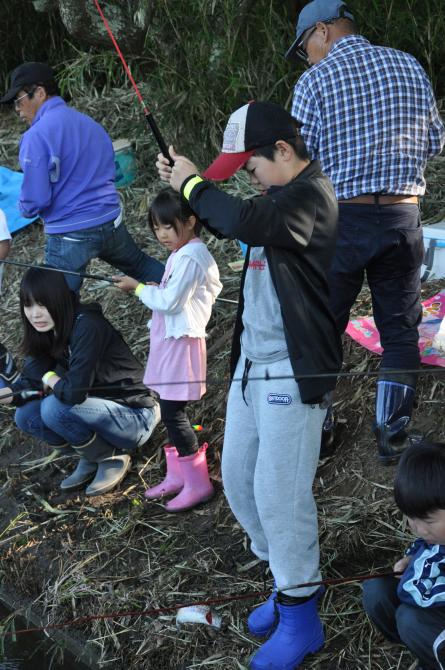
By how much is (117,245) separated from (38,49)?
15.1ft

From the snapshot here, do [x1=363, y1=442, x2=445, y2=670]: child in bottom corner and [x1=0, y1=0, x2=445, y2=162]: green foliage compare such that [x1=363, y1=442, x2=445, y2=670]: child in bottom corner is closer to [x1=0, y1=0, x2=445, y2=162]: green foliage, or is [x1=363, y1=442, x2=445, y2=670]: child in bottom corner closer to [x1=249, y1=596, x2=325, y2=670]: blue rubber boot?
[x1=249, y1=596, x2=325, y2=670]: blue rubber boot

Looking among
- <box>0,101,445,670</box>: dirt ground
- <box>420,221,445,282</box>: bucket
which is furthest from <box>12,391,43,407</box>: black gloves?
<box>420,221,445,282</box>: bucket

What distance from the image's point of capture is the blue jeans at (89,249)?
4441 mm

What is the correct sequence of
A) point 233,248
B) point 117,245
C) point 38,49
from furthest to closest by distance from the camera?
1. point 38,49
2. point 233,248
3. point 117,245

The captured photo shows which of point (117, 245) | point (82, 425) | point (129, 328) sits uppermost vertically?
point (117, 245)

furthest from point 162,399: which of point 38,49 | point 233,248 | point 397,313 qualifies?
point 38,49

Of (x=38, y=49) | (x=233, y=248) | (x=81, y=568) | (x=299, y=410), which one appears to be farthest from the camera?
(x=38, y=49)

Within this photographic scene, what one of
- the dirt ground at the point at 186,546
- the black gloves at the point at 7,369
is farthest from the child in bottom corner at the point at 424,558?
the black gloves at the point at 7,369

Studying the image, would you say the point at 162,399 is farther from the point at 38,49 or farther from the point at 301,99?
the point at 38,49

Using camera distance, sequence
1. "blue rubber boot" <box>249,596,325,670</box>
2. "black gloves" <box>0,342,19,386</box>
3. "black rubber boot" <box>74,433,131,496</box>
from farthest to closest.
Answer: "black gloves" <box>0,342,19,386</box>, "black rubber boot" <box>74,433,131,496</box>, "blue rubber boot" <box>249,596,325,670</box>

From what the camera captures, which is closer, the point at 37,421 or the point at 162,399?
the point at 162,399

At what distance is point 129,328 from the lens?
16.9 ft

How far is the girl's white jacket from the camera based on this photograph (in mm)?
3443

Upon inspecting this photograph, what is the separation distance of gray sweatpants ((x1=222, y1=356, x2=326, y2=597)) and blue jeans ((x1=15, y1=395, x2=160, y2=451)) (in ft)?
4.11
